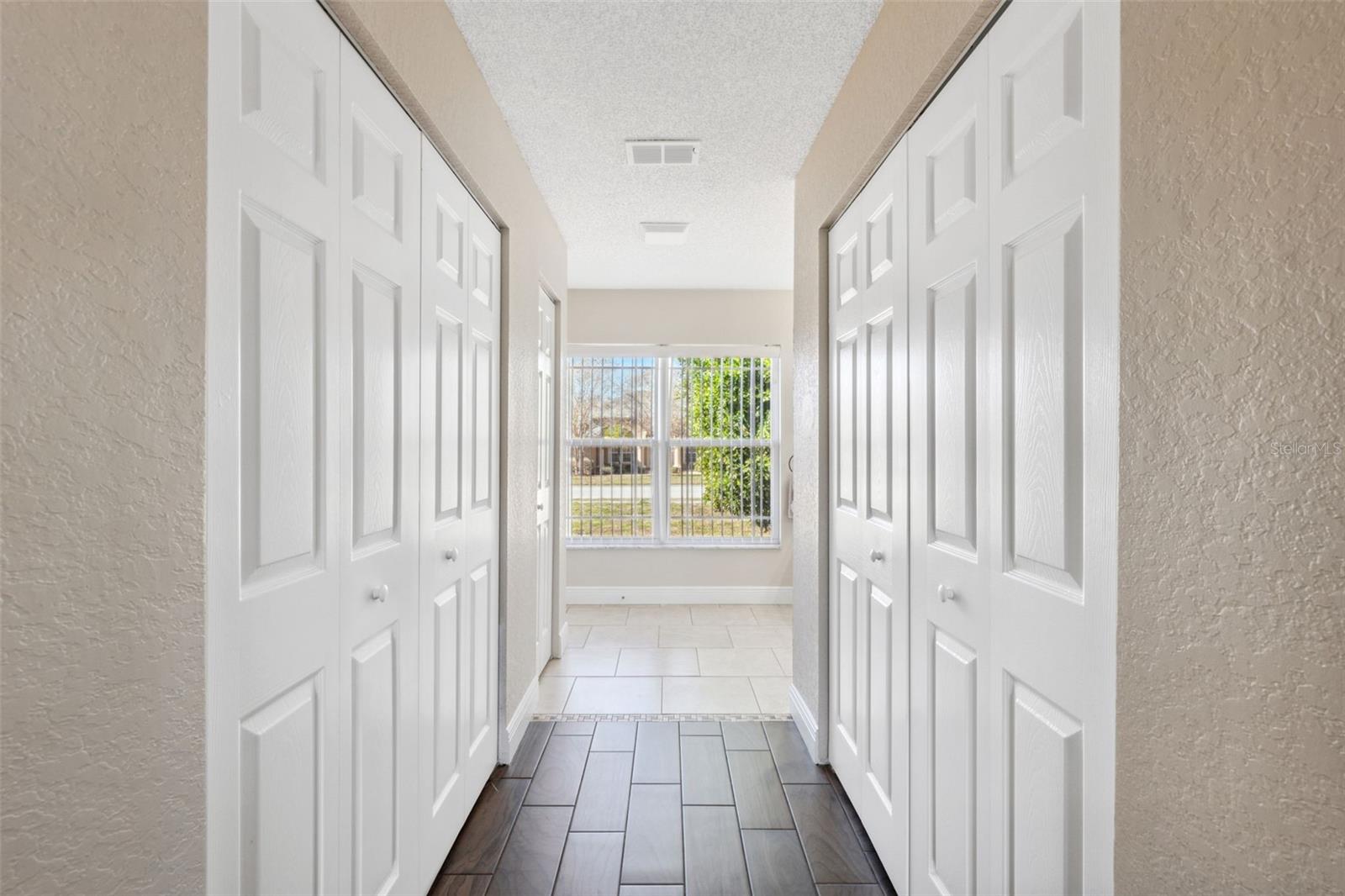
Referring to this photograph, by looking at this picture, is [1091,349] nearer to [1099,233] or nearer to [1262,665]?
[1099,233]

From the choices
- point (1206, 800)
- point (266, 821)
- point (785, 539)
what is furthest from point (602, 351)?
point (1206, 800)

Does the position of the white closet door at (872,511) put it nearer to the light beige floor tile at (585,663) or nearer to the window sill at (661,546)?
the light beige floor tile at (585,663)

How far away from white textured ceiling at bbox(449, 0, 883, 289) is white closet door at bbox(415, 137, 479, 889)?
1.60 ft

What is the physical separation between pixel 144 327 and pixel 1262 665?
4.12 ft

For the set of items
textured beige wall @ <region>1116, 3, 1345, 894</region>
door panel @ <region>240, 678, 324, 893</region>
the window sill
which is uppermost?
textured beige wall @ <region>1116, 3, 1345, 894</region>

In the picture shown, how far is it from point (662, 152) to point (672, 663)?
267 cm

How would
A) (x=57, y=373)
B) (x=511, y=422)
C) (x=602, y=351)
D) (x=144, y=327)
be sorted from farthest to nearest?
1. (x=602, y=351)
2. (x=511, y=422)
3. (x=144, y=327)
4. (x=57, y=373)

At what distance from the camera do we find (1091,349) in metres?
0.99

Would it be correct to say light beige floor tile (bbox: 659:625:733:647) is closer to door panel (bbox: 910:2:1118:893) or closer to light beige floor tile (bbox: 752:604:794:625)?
light beige floor tile (bbox: 752:604:794:625)

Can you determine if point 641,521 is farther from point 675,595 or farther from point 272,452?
point 272,452

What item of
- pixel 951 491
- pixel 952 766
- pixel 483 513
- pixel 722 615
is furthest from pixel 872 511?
pixel 722 615

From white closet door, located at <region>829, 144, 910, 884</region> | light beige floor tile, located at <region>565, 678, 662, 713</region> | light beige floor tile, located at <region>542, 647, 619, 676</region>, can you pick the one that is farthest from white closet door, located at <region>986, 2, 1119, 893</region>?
light beige floor tile, located at <region>542, 647, 619, 676</region>

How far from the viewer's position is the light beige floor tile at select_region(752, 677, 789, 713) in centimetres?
329

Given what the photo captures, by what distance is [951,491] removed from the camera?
1.53 m
